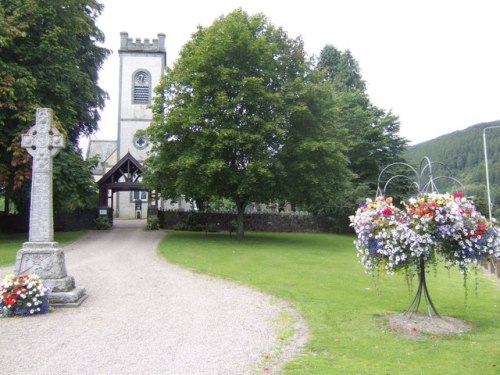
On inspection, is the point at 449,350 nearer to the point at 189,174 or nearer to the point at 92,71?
the point at 189,174

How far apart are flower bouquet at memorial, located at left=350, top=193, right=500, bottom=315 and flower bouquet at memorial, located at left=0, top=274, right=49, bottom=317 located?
256 inches

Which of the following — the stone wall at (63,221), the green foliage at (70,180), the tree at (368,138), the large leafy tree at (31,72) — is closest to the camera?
the large leafy tree at (31,72)

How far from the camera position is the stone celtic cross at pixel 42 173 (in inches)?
401

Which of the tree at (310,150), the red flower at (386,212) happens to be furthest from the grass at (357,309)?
the tree at (310,150)

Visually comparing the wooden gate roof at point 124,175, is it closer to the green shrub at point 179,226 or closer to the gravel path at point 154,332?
the green shrub at point 179,226

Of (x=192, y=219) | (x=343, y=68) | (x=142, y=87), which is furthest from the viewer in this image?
(x=142, y=87)

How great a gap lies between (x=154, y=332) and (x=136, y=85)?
45.8 meters

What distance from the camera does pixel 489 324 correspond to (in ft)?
27.7

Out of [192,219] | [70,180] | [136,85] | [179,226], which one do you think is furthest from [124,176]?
[136,85]

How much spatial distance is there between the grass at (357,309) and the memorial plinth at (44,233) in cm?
497

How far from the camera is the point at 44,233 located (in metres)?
10.2

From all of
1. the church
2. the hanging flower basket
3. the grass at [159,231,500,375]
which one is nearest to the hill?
the church

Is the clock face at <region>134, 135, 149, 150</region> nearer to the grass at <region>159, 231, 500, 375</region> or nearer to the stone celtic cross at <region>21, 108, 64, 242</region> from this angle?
the grass at <region>159, 231, 500, 375</region>

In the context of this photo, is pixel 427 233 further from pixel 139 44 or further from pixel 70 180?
pixel 139 44
